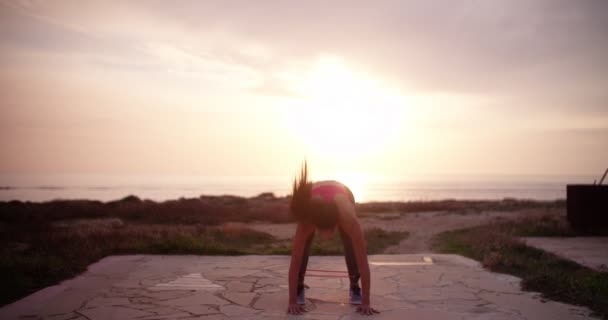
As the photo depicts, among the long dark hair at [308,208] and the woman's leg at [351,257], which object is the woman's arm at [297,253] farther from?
the woman's leg at [351,257]

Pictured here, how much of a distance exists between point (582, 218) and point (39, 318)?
36.1 feet

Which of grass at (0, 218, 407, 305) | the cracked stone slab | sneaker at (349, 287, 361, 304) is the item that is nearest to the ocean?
grass at (0, 218, 407, 305)

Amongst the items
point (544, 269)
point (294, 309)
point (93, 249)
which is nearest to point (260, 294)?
point (294, 309)

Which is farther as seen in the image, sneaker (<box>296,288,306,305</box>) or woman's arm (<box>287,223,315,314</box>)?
sneaker (<box>296,288,306,305</box>)

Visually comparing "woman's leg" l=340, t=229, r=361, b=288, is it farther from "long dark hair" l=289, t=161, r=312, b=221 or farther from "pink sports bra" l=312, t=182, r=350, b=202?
"long dark hair" l=289, t=161, r=312, b=221

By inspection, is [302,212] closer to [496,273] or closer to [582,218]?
[496,273]

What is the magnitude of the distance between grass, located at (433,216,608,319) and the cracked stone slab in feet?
0.73

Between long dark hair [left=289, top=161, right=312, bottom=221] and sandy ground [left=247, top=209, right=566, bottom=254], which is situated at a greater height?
long dark hair [left=289, top=161, right=312, bottom=221]

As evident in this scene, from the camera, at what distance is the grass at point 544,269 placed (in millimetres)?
5153

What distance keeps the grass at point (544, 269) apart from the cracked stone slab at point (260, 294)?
0.22m

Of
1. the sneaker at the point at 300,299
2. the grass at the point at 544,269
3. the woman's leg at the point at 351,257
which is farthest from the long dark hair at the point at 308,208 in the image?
the grass at the point at 544,269

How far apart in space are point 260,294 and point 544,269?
3974mm

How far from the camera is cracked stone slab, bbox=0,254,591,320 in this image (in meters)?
4.58

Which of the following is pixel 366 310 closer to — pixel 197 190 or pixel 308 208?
pixel 308 208
